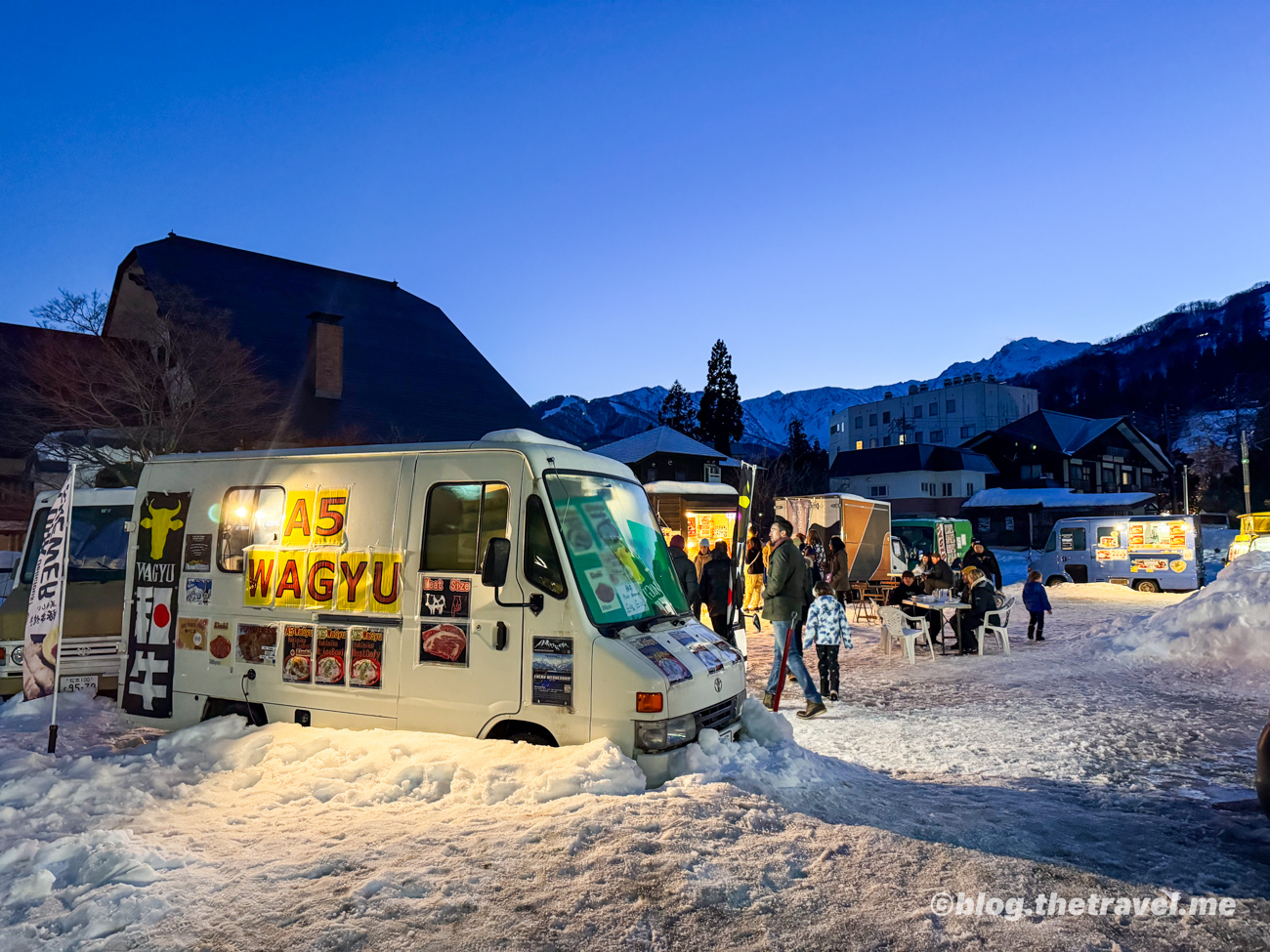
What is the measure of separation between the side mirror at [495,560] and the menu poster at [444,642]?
56 centimetres

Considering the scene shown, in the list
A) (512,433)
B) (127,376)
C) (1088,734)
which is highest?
(127,376)

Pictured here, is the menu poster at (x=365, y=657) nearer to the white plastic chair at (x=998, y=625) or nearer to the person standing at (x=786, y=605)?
the person standing at (x=786, y=605)

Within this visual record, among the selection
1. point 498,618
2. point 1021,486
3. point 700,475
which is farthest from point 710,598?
point 1021,486

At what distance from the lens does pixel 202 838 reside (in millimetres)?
4543

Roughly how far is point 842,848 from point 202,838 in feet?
11.4

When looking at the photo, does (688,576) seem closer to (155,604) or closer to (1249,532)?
(155,604)

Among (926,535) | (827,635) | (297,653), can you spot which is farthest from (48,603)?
(926,535)

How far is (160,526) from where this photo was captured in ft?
22.9

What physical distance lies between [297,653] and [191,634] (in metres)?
1.16

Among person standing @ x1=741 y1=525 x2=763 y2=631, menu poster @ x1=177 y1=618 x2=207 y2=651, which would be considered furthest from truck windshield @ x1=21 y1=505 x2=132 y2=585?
person standing @ x1=741 y1=525 x2=763 y2=631

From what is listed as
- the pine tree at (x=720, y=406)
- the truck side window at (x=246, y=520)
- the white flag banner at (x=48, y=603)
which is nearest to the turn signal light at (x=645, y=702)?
the truck side window at (x=246, y=520)

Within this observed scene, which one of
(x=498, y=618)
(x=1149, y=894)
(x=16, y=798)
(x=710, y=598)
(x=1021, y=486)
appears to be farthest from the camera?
(x=1021, y=486)

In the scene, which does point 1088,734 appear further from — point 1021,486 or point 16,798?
point 1021,486

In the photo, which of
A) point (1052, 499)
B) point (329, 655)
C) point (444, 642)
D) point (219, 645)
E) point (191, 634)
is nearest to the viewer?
point (444, 642)
